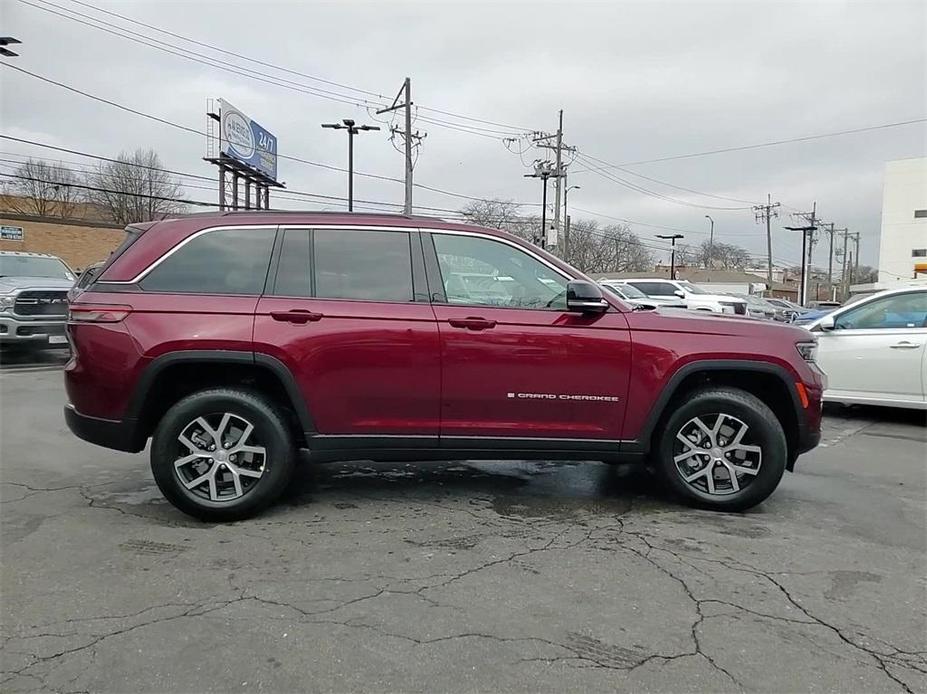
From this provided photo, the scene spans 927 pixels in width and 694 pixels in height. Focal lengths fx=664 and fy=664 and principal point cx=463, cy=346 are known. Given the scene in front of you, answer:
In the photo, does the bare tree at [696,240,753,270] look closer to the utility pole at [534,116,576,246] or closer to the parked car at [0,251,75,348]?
the utility pole at [534,116,576,246]

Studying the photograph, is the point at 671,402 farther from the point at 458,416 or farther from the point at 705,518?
the point at 458,416

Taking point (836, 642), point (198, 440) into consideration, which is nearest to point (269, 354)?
point (198, 440)

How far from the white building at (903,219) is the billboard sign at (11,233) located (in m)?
61.6

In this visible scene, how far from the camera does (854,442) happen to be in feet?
22.7

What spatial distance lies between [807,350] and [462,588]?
113 inches

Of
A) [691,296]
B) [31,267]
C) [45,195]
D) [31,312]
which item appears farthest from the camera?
[45,195]

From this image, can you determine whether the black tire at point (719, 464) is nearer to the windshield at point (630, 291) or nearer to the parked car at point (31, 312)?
the parked car at point (31, 312)

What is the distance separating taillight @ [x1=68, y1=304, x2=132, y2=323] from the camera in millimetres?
4055

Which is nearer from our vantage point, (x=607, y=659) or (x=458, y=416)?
(x=607, y=659)

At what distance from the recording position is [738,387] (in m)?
4.53

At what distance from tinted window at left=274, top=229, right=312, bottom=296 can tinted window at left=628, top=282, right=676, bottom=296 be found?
17749 mm

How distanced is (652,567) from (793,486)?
2247 millimetres

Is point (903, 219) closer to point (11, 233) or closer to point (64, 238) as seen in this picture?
point (64, 238)

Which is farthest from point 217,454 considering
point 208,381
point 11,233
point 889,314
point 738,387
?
point 11,233
